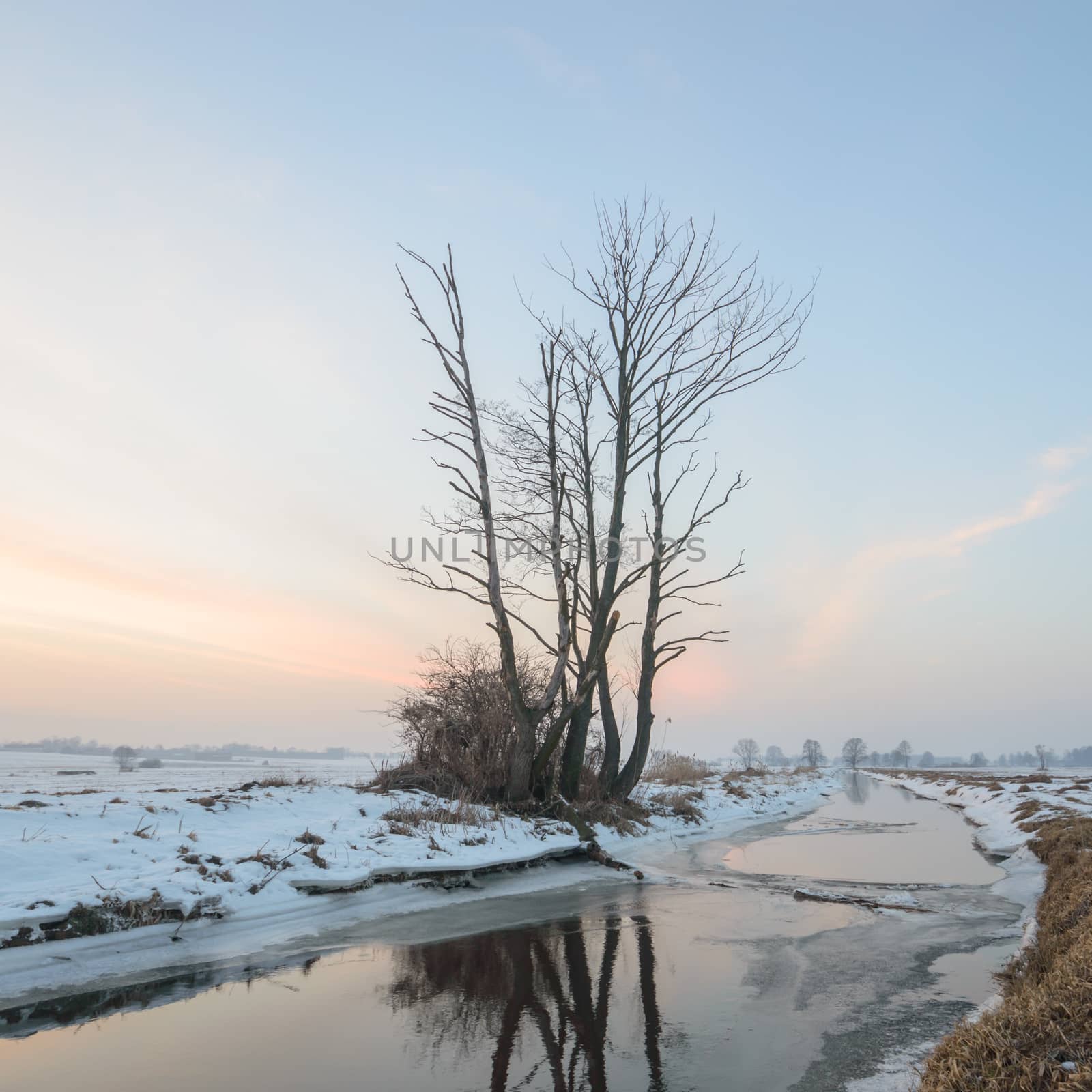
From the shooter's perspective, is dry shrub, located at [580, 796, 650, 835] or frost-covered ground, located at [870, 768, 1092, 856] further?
frost-covered ground, located at [870, 768, 1092, 856]

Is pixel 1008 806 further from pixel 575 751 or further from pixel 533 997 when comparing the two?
pixel 533 997

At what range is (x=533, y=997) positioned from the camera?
476 cm

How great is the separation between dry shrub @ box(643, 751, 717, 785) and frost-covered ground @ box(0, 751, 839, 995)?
13.6 m

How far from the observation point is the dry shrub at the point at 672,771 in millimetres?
24875

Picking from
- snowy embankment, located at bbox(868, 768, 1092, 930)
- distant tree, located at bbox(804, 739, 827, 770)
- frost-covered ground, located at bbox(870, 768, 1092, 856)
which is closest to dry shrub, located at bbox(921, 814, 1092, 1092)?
snowy embankment, located at bbox(868, 768, 1092, 930)

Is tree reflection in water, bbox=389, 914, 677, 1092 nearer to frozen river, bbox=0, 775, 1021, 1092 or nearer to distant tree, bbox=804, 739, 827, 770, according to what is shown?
frozen river, bbox=0, 775, 1021, 1092

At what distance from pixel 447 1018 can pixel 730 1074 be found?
1.73 m

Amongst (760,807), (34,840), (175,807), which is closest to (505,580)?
(175,807)

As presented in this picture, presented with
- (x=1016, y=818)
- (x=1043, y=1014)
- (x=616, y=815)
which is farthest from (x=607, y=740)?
(x=1043, y=1014)

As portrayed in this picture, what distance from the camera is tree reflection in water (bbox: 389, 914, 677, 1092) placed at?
3.73 meters

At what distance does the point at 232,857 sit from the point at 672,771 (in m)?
20.8

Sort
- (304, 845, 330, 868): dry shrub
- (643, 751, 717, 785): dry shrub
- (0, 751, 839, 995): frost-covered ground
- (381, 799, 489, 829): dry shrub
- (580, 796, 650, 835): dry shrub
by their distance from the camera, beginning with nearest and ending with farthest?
(0, 751, 839, 995): frost-covered ground
(304, 845, 330, 868): dry shrub
(381, 799, 489, 829): dry shrub
(580, 796, 650, 835): dry shrub
(643, 751, 717, 785): dry shrub

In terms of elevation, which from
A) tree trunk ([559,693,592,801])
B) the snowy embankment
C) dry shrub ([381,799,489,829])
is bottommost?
the snowy embankment

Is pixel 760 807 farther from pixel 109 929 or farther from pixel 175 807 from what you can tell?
pixel 109 929
